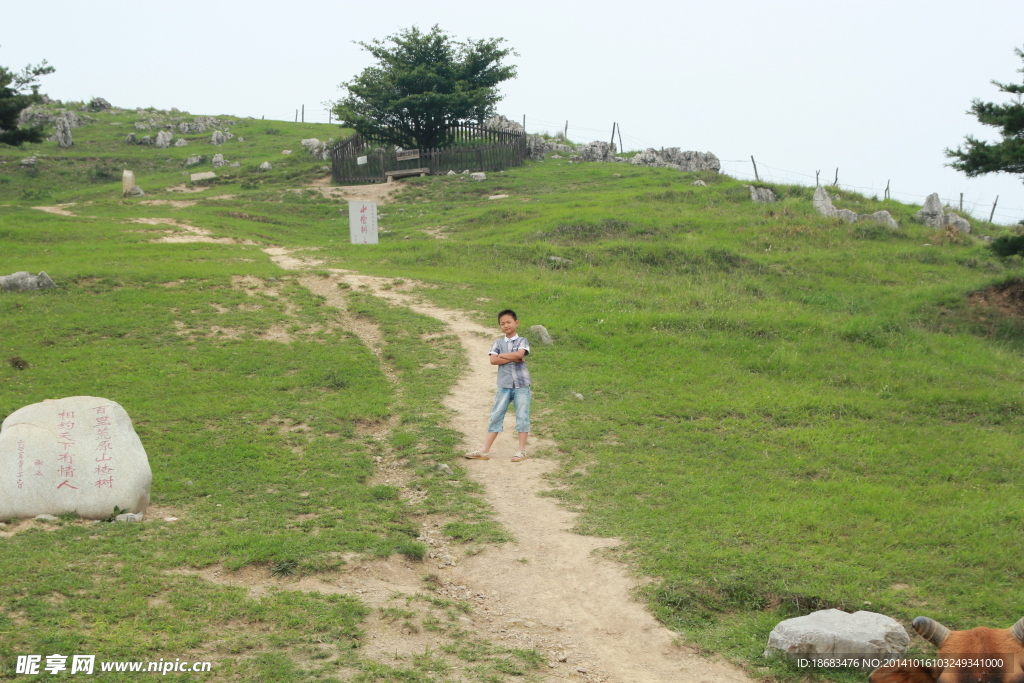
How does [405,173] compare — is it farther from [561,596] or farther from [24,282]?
[561,596]

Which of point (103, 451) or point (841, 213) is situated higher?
point (841, 213)

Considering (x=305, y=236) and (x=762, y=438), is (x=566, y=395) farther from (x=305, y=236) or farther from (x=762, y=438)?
(x=305, y=236)

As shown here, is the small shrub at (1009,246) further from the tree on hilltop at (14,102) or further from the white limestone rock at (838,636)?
the tree on hilltop at (14,102)

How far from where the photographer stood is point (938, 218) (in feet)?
84.3

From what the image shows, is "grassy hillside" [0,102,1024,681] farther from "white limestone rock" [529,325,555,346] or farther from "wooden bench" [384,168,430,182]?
"wooden bench" [384,168,430,182]

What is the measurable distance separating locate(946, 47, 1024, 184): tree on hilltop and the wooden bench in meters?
21.7

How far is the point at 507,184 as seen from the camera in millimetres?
31656

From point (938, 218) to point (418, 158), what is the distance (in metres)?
20.8

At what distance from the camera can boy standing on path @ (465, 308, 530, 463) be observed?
34.0 ft

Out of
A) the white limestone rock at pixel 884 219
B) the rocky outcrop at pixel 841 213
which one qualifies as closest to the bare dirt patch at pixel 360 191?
the rocky outcrop at pixel 841 213

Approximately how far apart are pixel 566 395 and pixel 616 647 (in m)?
6.78

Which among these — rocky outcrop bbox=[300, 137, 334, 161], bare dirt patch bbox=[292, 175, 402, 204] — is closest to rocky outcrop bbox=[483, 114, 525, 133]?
rocky outcrop bbox=[300, 137, 334, 161]

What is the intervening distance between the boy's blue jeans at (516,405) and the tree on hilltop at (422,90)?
1025 inches

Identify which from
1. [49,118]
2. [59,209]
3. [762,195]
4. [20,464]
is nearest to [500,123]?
[762,195]
